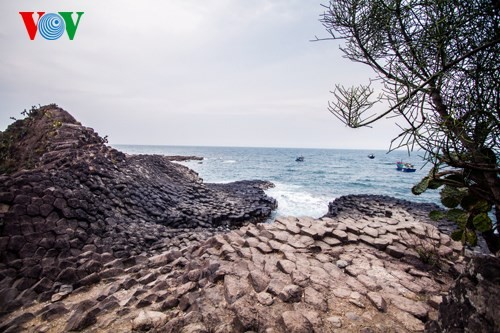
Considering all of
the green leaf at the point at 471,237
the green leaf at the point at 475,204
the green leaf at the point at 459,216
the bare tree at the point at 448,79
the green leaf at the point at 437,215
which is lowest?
the green leaf at the point at 471,237

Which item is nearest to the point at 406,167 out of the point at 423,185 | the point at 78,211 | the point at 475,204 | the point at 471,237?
the point at 471,237

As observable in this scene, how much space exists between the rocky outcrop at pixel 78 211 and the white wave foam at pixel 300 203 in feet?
10.5

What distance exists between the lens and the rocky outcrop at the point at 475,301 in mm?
2248

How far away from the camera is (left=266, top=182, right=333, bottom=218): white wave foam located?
17.2 m

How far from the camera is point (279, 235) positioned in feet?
19.5

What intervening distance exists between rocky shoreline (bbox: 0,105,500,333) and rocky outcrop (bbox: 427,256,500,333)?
12 mm

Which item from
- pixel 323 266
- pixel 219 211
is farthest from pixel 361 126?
pixel 219 211

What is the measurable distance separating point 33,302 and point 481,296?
7.39 meters

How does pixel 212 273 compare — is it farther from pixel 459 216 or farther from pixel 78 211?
pixel 78 211

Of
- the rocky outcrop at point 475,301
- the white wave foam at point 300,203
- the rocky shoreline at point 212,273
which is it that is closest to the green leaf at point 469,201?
the rocky outcrop at point 475,301

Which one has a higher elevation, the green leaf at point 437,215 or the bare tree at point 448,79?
the bare tree at point 448,79

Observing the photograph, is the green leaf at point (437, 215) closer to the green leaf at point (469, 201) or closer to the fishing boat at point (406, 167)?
the green leaf at point (469, 201)

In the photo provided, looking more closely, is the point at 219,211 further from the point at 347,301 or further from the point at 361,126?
the point at 361,126

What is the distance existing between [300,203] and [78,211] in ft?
53.2
